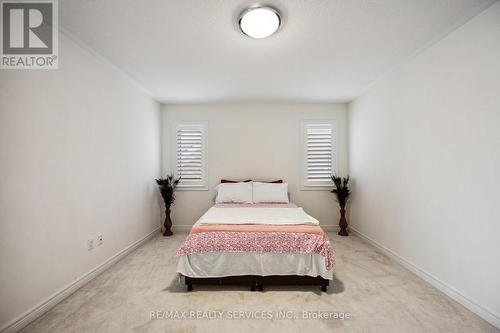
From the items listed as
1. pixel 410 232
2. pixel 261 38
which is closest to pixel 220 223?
pixel 261 38

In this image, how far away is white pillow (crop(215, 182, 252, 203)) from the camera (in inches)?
153

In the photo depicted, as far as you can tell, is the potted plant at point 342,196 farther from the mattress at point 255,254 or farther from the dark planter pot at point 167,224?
the dark planter pot at point 167,224

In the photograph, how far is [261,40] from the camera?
2.27 m

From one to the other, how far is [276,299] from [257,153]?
2.84 meters

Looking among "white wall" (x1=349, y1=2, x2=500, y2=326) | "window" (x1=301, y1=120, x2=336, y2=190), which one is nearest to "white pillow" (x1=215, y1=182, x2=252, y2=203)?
"window" (x1=301, y1=120, x2=336, y2=190)

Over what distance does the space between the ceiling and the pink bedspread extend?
2028 millimetres

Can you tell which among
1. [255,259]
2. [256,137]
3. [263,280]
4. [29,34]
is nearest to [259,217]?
[255,259]

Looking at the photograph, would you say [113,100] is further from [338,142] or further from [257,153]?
[338,142]

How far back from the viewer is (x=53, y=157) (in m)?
2.00

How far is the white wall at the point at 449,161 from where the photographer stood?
1.79 m

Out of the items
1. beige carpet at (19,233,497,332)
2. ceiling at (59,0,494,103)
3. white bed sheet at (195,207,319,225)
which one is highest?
ceiling at (59,0,494,103)

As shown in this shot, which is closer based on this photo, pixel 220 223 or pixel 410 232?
pixel 220 223

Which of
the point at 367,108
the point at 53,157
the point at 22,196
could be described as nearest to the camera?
the point at 22,196

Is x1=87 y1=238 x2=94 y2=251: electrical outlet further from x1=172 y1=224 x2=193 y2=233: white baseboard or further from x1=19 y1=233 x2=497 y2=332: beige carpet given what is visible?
x1=172 y1=224 x2=193 y2=233: white baseboard
